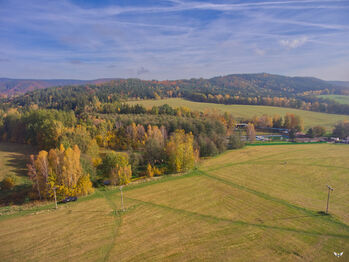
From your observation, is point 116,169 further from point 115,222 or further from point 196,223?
point 196,223

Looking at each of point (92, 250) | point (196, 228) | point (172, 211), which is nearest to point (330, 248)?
point (196, 228)

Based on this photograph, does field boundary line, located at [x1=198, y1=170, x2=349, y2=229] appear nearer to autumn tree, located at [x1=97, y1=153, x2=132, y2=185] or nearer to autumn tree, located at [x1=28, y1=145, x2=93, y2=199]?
autumn tree, located at [x1=97, y1=153, x2=132, y2=185]

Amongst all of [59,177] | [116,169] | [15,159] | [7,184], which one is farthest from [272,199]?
[15,159]

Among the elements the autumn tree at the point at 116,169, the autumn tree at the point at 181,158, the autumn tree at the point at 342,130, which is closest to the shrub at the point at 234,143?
the autumn tree at the point at 181,158

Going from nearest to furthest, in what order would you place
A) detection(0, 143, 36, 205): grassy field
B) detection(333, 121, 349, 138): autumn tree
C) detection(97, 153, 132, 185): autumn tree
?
detection(0, 143, 36, 205): grassy field → detection(97, 153, 132, 185): autumn tree → detection(333, 121, 349, 138): autumn tree

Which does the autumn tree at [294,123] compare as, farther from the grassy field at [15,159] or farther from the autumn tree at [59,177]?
the grassy field at [15,159]

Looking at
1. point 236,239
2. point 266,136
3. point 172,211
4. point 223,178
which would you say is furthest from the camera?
point 266,136

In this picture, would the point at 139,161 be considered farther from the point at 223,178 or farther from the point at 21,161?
the point at 21,161

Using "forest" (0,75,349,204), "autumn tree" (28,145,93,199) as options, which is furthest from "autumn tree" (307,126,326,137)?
"autumn tree" (28,145,93,199)
